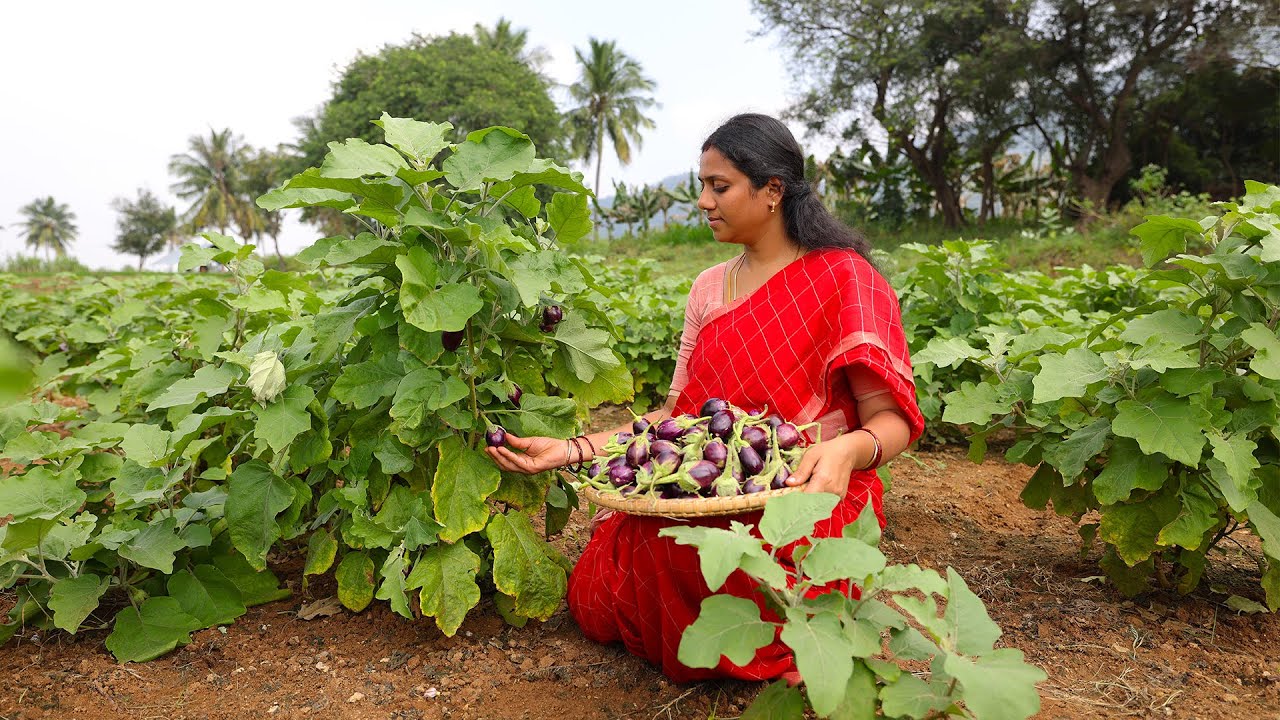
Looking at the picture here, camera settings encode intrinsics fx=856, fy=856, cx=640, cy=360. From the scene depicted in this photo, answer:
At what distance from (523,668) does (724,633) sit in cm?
98

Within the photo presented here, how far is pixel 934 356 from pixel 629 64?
128 ft

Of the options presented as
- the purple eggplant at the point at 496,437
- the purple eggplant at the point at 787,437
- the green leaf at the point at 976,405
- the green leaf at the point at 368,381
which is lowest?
the green leaf at the point at 976,405

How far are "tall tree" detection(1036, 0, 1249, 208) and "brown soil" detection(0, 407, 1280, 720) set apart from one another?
48.6 feet

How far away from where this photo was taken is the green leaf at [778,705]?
1.62 meters

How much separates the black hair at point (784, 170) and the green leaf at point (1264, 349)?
3.13ft

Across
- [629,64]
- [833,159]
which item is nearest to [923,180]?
[833,159]

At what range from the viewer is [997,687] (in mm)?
1277

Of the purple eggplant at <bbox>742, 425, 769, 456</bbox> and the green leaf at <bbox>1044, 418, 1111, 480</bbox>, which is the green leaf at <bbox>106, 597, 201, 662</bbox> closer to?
the purple eggplant at <bbox>742, 425, 769, 456</bbox>

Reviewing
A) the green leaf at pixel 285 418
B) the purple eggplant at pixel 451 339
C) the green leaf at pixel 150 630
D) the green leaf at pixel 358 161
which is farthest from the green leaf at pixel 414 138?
the green leaf at pixel 150 630

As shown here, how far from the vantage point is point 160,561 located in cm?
214

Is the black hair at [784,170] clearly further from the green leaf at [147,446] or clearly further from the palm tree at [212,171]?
the palm tree at [212,171]

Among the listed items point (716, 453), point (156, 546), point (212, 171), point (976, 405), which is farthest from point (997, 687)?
point (212, 171)

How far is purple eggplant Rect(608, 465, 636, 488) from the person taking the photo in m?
1.94

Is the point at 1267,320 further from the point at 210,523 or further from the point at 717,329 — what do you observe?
the point at 210,523
